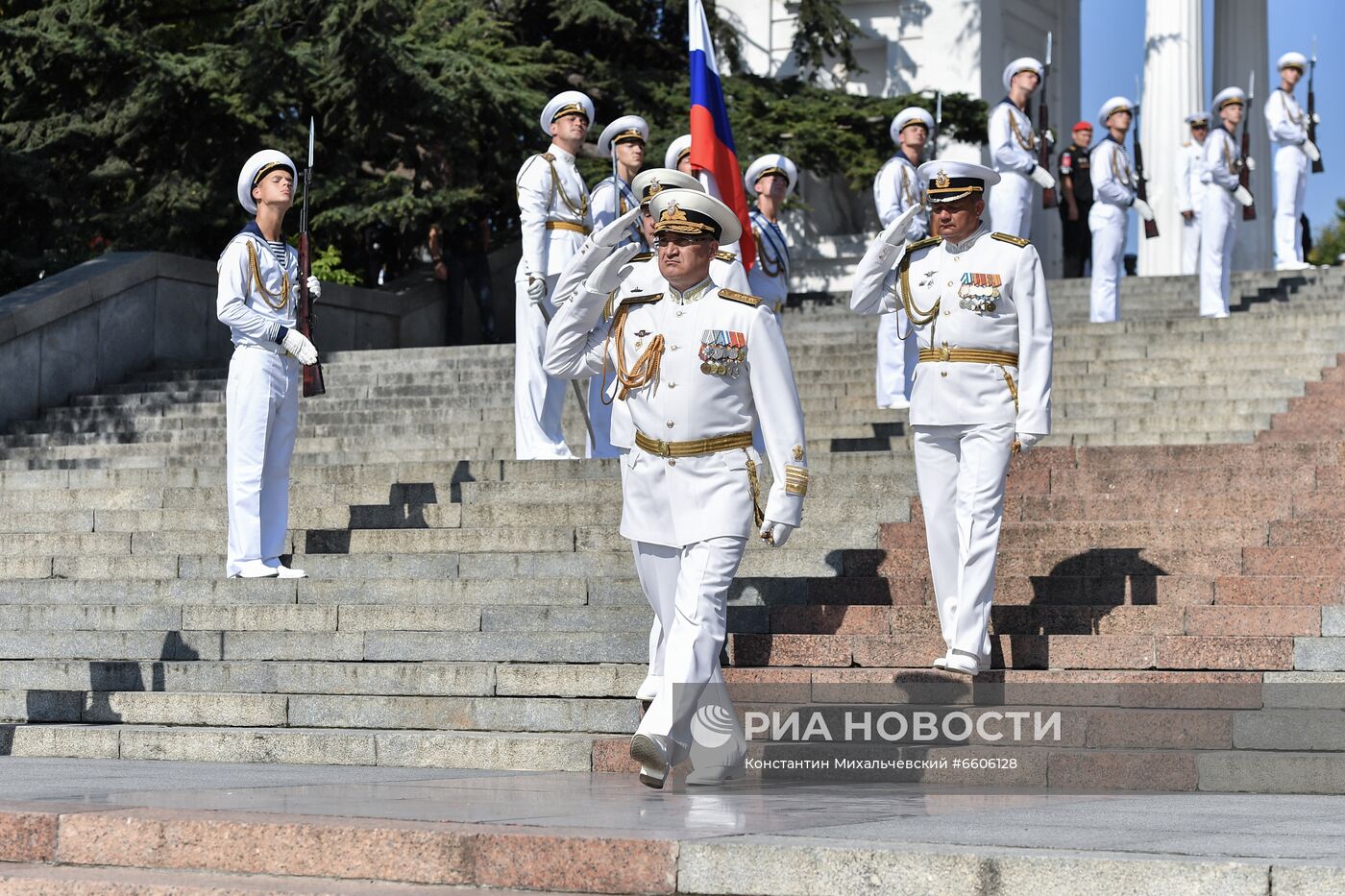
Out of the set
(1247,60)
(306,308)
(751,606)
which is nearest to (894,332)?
(306,308)

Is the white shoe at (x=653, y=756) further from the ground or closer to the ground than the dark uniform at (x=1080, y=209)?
closer to the ground

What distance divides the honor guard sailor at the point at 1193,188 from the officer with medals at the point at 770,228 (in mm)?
6900

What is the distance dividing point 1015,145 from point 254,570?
315 inches

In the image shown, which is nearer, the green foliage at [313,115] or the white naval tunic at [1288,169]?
the green foliage at [313,115]

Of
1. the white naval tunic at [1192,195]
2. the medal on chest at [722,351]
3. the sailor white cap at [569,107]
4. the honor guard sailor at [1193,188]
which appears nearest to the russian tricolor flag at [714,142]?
the sailor white cap at [569,107]

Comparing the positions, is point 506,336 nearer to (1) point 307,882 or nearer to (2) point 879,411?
(2) point 879,411

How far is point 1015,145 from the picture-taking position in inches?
669

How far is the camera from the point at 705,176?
12.4 m

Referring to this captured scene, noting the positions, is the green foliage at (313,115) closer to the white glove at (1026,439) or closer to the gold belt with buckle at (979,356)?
the gold belt with buckle at (979,356)

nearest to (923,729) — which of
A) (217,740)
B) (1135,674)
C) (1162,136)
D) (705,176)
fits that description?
(1135,674)

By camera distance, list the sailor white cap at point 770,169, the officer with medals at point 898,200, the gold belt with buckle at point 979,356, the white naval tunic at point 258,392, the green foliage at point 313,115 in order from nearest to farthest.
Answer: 1. the gold belt with buckle at point 979,356
2. the white naval tunic at point 258,392
3. the sailor white cap at point 770,169
4. the officer with medals at point 898,200
5. the green foliage at point 313,115

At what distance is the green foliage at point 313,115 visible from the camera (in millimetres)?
20859

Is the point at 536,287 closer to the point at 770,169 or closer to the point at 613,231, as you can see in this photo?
the point at 770,169

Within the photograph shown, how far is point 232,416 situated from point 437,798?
530 cm
